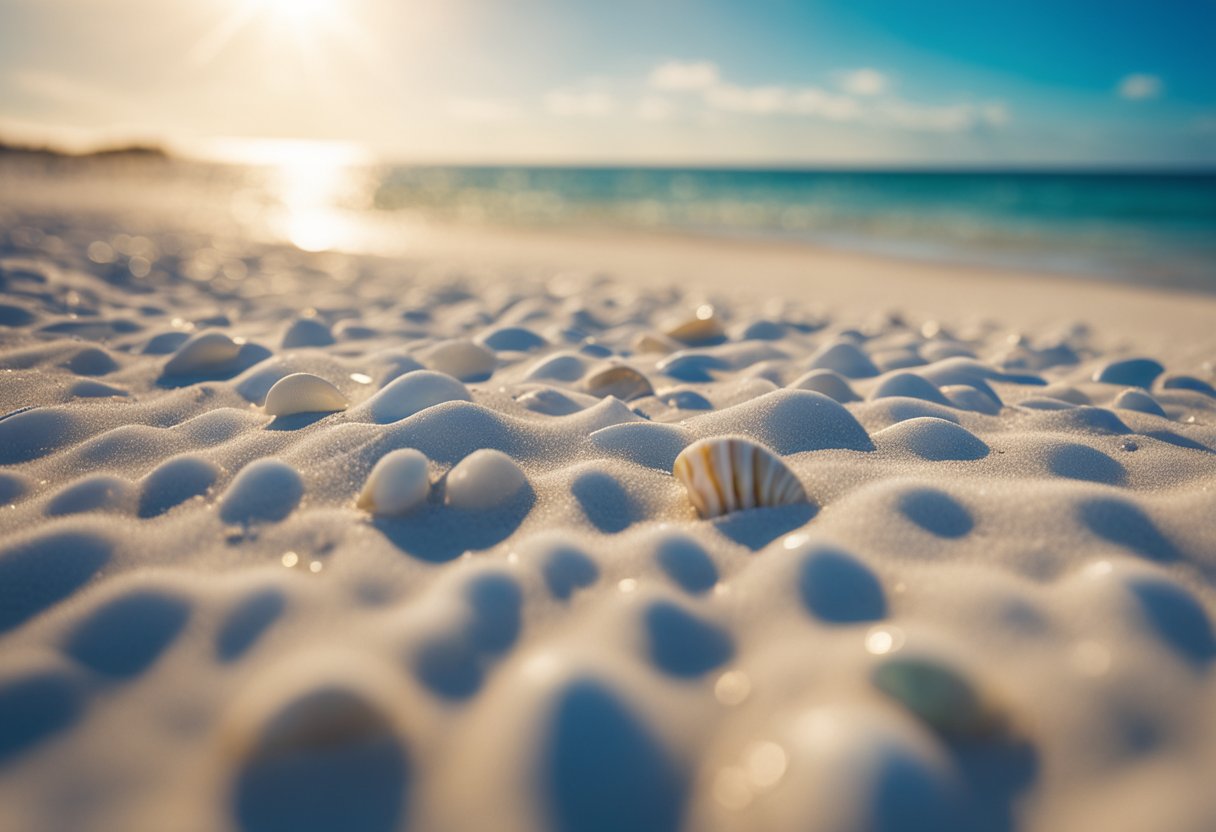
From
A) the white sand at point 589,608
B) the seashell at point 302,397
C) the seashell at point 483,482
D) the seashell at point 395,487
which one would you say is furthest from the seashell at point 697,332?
the seashell at point 395,487

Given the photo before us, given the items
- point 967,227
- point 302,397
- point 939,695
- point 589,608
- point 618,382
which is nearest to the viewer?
point 939,695

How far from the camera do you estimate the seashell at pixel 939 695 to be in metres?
0.76

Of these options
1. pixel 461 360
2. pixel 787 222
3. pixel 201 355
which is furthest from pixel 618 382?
pixel 787 222

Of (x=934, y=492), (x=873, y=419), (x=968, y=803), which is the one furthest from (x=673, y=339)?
(x=968, y=803)

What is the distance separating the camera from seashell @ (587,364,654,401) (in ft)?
6.42

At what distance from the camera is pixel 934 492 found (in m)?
1.23

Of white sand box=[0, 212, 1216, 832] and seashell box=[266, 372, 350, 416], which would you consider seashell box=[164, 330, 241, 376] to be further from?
seashell box=[266, 372, 350, 416]

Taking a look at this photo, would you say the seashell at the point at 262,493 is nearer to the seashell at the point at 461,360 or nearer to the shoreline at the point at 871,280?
the seashell at the point at 461,360

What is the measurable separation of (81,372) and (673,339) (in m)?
1.99

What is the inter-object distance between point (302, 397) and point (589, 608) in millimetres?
1027

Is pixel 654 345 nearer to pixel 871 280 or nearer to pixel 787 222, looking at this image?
pixel 871 280

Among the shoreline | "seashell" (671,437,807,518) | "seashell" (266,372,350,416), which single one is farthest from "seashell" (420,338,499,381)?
the shoreline

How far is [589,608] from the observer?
975mm

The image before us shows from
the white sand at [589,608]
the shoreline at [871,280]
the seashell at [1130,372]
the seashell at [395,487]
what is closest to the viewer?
the white sand at [589,608]
